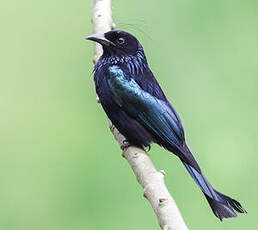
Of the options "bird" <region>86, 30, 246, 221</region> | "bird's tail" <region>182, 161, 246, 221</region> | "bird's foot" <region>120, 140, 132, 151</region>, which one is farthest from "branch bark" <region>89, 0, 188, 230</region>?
"bird's tail" <region>182, 161, 246, 221</region>

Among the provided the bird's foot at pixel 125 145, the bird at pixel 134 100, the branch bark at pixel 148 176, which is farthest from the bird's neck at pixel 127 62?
the bird's foot at pixel 125 145

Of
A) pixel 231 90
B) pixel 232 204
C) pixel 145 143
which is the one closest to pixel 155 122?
pixel 145 143

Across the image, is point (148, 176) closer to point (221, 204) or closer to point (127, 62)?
point (221, 204)

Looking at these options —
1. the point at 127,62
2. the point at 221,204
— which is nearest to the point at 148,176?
the point at 221,204

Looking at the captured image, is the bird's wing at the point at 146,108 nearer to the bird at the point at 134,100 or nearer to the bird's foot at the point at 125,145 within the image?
the bird at the point at 134,100

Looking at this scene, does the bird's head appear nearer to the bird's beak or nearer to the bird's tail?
the bird's beak

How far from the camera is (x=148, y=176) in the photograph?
9.98ft

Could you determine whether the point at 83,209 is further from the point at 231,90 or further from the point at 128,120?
the point at 231,90

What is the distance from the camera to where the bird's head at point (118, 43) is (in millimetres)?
3834

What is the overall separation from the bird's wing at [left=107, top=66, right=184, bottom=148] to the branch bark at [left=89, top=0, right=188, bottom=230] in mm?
169

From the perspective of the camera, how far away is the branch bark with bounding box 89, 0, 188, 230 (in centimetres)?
256

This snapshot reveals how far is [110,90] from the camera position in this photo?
3766mm

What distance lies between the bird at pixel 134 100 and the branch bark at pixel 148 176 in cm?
13

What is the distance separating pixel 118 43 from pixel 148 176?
1073 millimetres
